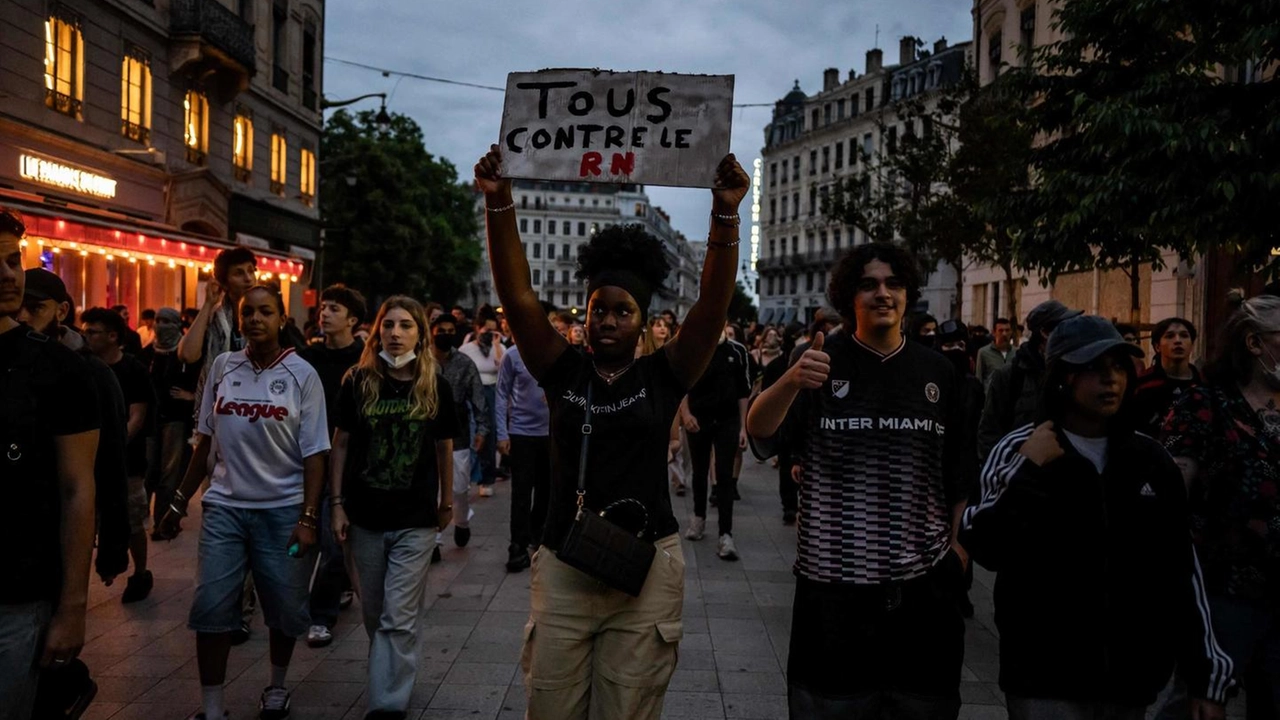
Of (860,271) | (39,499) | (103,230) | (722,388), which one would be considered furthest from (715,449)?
(103,230)

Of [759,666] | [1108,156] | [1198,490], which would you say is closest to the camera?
[1198,490]

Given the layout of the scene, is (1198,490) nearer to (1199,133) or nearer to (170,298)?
(1199,133)

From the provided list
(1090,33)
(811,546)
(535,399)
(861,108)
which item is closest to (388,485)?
(811,546)

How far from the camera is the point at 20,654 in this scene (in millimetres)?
2754

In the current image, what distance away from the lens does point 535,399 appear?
792 centimetres

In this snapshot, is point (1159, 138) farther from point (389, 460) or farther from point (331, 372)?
point (389, 460)

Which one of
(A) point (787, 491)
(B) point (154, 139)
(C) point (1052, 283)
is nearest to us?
(A) point (787, 491)

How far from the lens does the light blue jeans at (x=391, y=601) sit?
4645 mm

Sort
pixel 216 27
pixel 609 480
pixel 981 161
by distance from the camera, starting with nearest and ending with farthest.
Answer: pixel 609 480 < pixel 981 161 < pixel 216 27

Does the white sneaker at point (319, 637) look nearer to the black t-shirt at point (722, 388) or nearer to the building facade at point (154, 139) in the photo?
the black t-shirt at point (722, 388)

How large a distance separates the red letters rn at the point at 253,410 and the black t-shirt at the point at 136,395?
100 inches

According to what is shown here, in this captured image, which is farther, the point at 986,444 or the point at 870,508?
the point at 986,444

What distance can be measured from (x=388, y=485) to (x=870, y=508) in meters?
Result: 2.46

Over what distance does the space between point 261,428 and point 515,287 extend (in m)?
1.92
